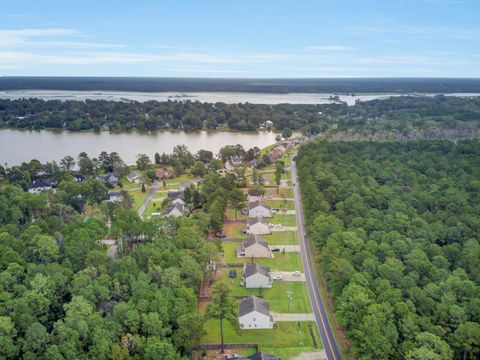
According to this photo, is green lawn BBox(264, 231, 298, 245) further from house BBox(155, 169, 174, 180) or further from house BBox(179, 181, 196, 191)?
house BBox(155, 169, 174, 180)

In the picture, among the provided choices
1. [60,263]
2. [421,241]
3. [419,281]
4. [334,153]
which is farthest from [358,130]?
[60,263]

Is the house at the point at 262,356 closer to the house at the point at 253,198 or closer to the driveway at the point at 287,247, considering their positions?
the driveway at the point at 287,247

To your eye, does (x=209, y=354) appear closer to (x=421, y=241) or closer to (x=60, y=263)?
(x=60, y=263)

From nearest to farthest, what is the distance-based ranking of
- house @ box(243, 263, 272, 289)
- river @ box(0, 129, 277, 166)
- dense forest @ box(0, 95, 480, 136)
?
house @ box(243, 263, 272, 289) → river @ box(0, 129, 277, 166) → dense forest @ box(0, 95, 480, 136)

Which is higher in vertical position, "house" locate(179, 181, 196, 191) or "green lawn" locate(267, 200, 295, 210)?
"house" locate(179, 181, 196, 191)

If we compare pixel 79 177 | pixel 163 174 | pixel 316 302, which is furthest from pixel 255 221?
pixel 79 177

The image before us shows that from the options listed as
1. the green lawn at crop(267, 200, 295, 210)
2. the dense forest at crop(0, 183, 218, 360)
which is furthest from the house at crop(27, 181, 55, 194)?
the green lawn at crop(267, 200, 295, 210)
